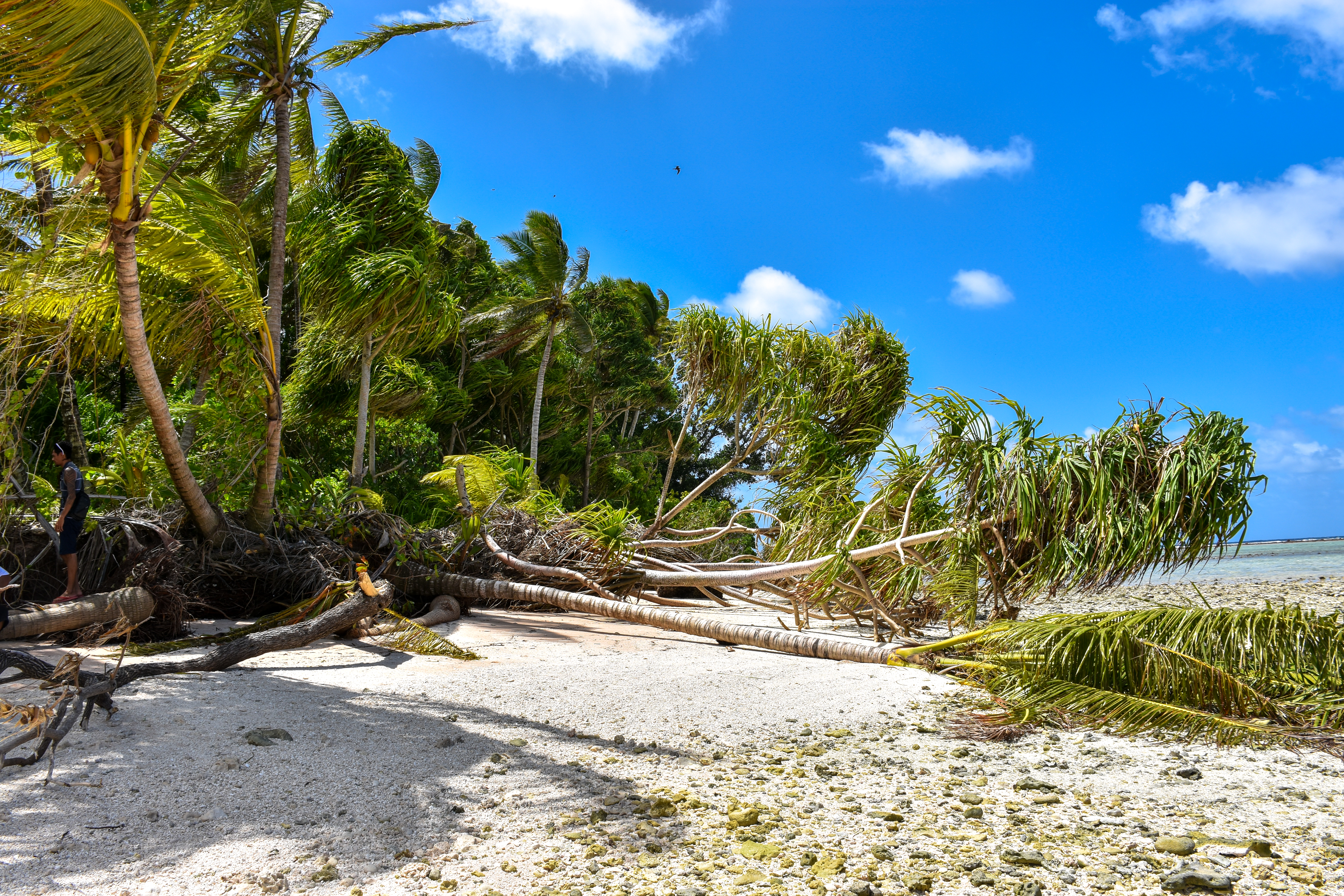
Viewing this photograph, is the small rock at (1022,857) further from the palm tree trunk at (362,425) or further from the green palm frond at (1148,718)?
the palm tree trunk at (362,425)

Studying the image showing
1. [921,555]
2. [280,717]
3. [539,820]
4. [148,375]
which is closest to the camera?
[539,820]

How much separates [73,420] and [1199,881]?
1021cm

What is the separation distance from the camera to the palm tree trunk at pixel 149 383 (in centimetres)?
500

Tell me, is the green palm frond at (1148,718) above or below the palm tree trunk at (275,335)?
below

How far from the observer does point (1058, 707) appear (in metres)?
3.67

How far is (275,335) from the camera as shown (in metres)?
8.47

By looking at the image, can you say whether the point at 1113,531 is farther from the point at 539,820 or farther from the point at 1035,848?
the point at 539,820

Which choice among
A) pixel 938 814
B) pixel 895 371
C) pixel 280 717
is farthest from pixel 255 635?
pixel 895 371

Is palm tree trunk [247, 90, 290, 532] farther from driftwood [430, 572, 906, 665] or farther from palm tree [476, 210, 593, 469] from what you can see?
palm tree [476, 210, 593, 469]

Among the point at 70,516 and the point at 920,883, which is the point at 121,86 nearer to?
the point at 70,516

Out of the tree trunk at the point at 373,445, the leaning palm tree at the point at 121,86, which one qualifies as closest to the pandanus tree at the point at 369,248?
the leaning palm tree at the point at 121,86

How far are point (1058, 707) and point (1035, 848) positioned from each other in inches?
60.4

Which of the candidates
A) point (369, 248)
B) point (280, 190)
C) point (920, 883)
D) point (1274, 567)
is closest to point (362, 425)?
point (369, 248)

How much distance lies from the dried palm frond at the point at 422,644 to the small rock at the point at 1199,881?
164 inches
